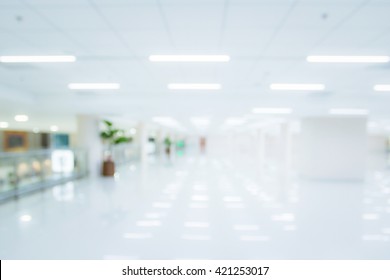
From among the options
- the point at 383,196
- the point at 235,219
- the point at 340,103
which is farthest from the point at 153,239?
the point at 383,196

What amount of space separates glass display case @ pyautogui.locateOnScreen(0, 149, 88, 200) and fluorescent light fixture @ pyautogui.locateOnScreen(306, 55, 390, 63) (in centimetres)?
710

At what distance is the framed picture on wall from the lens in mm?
24519

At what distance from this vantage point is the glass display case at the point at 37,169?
20.7 feet

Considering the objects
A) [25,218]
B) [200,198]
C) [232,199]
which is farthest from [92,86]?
[232,199]

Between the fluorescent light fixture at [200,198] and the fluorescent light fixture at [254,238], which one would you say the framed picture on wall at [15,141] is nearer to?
the fluorescent light fixture at [200,198]

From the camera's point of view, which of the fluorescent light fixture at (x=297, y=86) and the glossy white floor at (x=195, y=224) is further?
the fluorescent light fixture at (x=297, y=86)

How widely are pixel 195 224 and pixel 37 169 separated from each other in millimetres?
5673

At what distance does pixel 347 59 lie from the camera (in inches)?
147

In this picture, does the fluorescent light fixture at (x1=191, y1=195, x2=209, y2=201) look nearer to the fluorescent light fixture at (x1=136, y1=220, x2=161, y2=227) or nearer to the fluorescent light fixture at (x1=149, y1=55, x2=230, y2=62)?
the fluorescent light fixture at (x1=136, y1=220, x2=161, y2=227)

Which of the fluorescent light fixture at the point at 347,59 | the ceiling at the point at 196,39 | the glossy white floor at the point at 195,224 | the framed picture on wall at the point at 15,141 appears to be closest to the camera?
the ceiling at the point at 196,39

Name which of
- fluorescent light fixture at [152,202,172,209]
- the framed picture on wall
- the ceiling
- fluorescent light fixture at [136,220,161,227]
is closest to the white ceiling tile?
the ceiling

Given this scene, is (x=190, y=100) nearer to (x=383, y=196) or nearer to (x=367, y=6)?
(x=367, y=6)

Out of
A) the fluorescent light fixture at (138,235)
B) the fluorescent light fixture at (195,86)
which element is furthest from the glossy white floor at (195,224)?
the fluorescent light fixture at (195,86)

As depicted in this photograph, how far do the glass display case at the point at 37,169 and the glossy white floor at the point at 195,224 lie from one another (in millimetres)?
455
